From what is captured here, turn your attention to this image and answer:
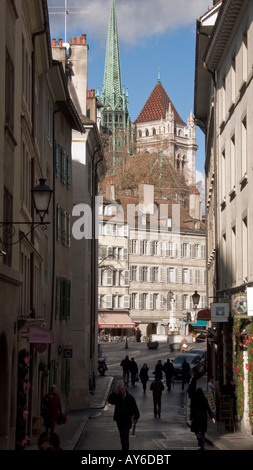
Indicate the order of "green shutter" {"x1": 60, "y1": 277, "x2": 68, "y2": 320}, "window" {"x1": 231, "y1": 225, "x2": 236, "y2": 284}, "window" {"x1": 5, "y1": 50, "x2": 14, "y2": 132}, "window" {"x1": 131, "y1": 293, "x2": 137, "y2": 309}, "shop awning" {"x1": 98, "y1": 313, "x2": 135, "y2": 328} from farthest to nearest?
1. "window" {"x1": 131, "y1": 293, "x2": 137, "y2": 309}
2. "shop awning" {"x1": 98, "y1": 313, "x2": 135, "y2": 328}
3. "green shutter" {"x1": 60, "y1": 277, "x2": 68, "y2": 320}
4. "window" {"x1": 231, "y1": 225, "x2": 236, "y2": 284}
5. "window" {"x1": 5, "y1": 50, "x2": 14, "y2": 132}

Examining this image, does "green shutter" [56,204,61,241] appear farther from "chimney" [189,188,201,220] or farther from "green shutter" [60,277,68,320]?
"chimney" [189,188,201,220]

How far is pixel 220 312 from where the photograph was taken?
2627cm

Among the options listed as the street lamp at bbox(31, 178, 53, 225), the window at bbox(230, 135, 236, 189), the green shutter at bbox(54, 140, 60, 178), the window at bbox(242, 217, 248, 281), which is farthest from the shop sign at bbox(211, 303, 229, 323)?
the street lamp at bbox(31, 178, 53, 225)

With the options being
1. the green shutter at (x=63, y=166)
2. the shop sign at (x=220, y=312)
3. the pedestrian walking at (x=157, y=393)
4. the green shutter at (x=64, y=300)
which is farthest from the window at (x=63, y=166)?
the shop sign at (x=220, y=312)

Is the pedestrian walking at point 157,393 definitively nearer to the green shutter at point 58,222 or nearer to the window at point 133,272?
the green shutter at point 58,222

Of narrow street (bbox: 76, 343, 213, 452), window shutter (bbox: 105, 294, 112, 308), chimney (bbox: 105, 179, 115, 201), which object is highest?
chimney (bbox: 105, 179, 115, 201)

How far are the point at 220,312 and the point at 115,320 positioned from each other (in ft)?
213

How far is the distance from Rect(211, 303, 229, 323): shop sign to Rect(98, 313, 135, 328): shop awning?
62277 mm

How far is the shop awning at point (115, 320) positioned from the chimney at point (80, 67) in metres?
50.0

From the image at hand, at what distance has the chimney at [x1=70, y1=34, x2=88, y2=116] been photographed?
39.9m
